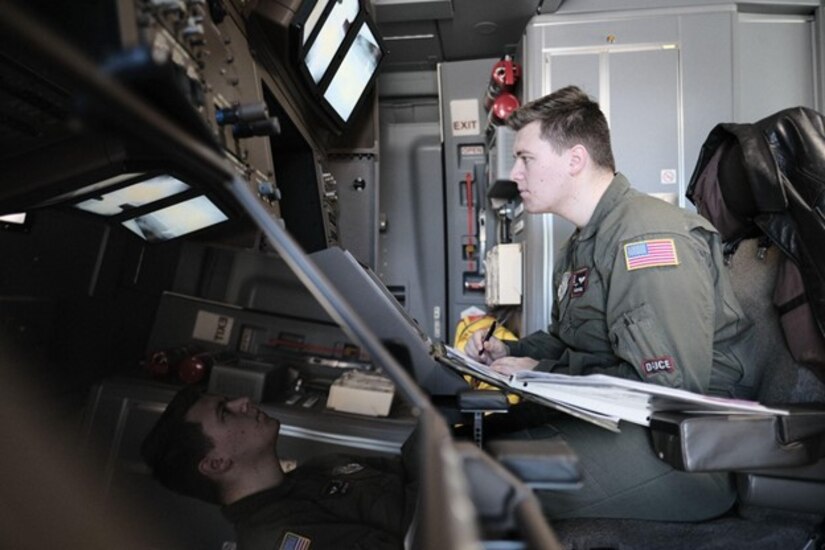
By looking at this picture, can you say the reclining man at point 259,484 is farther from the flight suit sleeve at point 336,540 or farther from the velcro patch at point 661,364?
the velcro patch at point 661,364

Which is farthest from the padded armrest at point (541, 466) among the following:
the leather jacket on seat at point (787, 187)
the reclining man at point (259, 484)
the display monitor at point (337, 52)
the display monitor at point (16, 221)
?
the display monitor at point (337, 52)

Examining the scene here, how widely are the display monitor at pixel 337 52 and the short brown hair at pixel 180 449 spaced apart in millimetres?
1596

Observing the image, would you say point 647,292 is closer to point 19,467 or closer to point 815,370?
point 815,370

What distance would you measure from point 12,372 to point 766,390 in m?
1.58

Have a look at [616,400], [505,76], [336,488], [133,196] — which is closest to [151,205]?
[133,196]

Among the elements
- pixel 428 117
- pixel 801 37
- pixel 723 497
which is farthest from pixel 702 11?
pixel 723 497

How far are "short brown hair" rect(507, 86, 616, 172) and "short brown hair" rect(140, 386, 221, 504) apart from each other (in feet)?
4.62

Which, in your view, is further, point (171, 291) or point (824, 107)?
point (824, 107)

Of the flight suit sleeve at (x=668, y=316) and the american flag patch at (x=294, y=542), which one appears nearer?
the american flag patch at (x=294, y=542)

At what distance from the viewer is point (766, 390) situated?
138 centimetres

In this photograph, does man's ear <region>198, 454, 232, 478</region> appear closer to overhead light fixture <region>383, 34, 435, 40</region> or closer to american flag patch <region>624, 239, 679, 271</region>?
american flag patch <region>624, 239, 679, 271</region>

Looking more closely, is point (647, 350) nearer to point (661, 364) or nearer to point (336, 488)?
point (661, 364)

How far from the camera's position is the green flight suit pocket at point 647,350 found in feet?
3.86

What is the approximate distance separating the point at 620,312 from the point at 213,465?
98 centimetres
